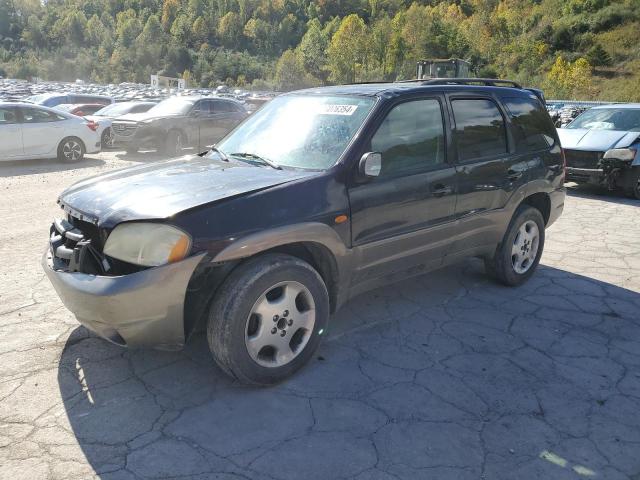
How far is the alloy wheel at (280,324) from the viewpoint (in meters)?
3.06

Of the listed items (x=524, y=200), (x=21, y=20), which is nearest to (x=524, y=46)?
(x=524, y=200)

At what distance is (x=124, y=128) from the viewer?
13422 millimetres

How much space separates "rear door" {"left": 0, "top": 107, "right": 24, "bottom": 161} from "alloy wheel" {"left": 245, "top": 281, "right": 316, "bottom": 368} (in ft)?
35.3

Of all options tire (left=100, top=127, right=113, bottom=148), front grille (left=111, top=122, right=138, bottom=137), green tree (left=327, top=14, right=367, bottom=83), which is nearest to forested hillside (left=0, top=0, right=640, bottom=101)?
green tree (left=327, top=14, right=367, bottom=83)

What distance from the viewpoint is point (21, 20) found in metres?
159

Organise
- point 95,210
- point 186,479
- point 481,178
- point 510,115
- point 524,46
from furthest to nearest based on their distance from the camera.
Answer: point 524,46
point 510,115
point 481,178
point 95,210
point 186,479

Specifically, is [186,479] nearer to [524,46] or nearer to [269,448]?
[269,448]

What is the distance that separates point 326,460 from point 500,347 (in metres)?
1.74

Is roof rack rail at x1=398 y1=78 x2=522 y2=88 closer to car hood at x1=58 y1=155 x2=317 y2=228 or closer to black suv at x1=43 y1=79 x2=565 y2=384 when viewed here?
black suv at x1=43 y1=79 x2=565 y2=384

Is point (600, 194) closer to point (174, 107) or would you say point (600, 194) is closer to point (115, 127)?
point (174, 107)

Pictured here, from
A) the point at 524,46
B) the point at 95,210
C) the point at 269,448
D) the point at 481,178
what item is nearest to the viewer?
the point at 269,448

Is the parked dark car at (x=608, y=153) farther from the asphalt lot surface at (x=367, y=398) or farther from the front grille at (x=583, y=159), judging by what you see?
the asphalt lot surface at (x=367, y=398)

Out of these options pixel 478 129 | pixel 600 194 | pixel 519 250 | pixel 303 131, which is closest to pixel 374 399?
pixel 303 131

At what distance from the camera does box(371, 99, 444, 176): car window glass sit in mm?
3605
